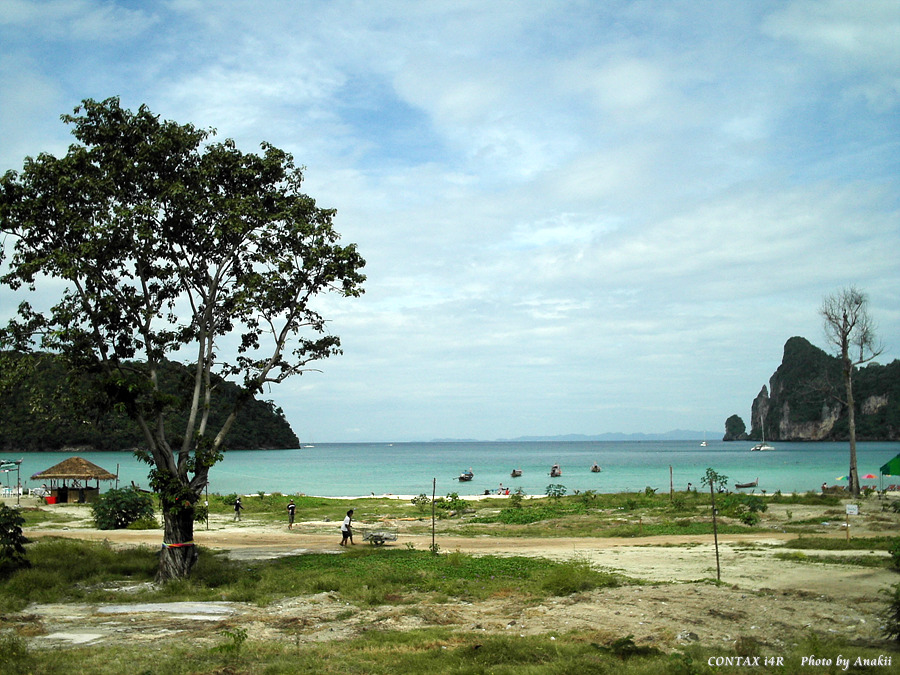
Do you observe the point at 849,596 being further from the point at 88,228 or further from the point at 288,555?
the point at 88,228

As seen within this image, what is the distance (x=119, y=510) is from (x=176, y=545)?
17668 mm

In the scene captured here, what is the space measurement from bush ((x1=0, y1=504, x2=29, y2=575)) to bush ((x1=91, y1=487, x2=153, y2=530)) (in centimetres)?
1581

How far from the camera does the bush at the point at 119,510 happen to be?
3309 centimetres

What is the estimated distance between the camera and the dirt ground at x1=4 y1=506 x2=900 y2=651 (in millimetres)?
12008

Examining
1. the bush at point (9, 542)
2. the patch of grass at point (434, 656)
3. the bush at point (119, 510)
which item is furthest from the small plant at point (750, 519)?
the bush at point (119, 510)

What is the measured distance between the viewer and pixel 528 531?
31.2m

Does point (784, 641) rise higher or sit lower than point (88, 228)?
lower

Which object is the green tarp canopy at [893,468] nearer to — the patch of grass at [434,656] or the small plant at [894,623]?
the small plant at [894,623]

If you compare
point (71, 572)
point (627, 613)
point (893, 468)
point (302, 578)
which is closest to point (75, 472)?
point (71, 572)

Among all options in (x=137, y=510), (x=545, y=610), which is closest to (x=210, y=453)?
(x=545, y=610)

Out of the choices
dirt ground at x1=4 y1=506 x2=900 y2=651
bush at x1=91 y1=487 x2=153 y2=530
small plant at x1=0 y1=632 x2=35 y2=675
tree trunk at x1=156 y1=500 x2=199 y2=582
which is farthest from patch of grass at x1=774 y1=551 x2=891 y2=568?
bush at x1=91 y1=487 x2=153 y2=530

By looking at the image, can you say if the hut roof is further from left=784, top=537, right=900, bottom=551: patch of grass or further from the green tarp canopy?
the green tarp canopy

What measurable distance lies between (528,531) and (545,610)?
1752 cm

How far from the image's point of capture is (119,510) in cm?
3350
